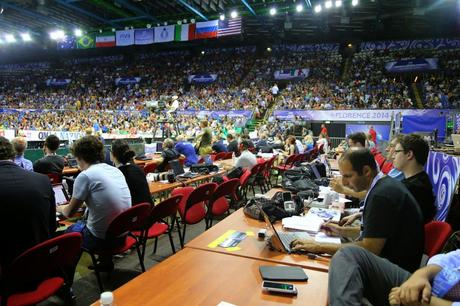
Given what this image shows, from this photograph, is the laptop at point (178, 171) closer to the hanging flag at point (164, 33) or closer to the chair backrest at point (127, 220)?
the chair backrest at point (127, 220)

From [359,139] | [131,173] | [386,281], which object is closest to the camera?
[386,281]

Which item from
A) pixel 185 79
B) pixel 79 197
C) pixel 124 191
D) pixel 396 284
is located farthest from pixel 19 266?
pixel 185 79

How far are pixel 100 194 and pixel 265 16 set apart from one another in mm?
19869

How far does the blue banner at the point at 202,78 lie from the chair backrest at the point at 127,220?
75.6 ft

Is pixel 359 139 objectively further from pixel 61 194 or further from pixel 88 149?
pixel 61 194

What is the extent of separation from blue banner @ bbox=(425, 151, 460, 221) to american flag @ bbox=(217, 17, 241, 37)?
15.2 metres

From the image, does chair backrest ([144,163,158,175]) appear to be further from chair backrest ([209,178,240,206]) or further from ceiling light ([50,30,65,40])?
ceiling light ([50,30,65,40])

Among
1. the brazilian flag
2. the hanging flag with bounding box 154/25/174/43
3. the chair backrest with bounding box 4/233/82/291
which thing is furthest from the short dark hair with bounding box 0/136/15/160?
the brazilian flag

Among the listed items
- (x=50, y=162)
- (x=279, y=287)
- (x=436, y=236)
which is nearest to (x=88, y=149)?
(x=279, y=287)

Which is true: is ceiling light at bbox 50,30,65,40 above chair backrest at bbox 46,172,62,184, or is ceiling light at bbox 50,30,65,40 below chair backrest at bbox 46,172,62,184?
above

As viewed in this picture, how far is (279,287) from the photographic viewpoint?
5.40 feet

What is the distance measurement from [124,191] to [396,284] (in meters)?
2.49

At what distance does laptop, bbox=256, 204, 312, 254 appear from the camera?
214 centimetres

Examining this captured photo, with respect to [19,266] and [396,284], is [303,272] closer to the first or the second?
[396,284]
